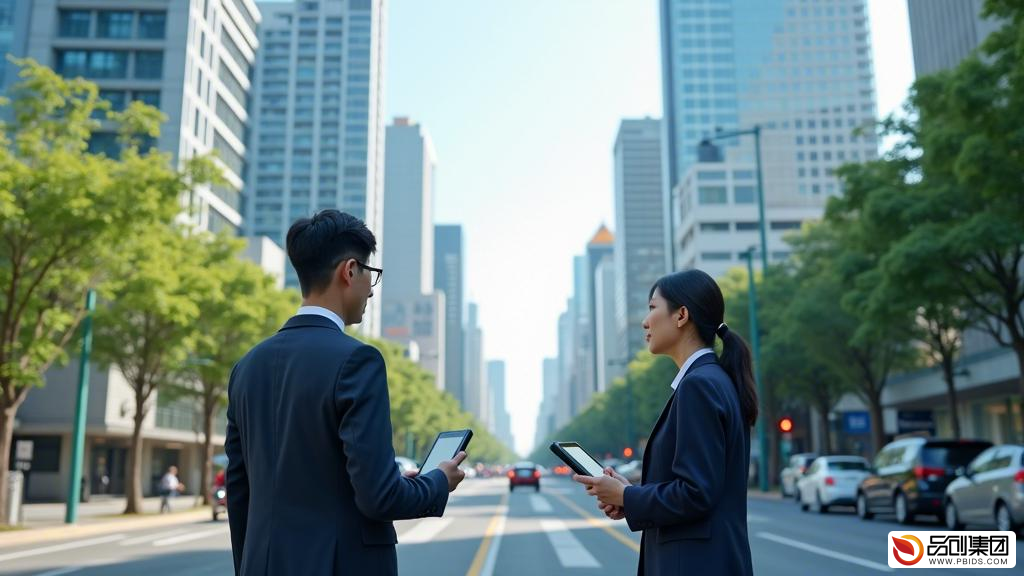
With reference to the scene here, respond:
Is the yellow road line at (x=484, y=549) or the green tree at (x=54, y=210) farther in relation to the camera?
the green tree at (x=54, y=210)

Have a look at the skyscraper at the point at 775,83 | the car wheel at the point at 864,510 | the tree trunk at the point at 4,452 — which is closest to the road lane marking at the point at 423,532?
the car wheel at the point at 864,510

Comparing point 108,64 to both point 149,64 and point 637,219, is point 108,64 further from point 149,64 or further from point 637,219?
point 637,219

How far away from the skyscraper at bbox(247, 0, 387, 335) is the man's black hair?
126 m

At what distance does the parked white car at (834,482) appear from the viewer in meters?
23.9

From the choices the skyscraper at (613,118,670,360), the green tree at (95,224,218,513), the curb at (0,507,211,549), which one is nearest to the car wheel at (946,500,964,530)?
the curb at (0,507,211,549)

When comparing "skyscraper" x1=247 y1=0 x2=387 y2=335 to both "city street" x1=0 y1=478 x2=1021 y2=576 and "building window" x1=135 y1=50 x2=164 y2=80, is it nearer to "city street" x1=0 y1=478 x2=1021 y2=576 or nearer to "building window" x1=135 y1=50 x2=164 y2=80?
"building window" x1=135 y1=50 x2=164 y2=80

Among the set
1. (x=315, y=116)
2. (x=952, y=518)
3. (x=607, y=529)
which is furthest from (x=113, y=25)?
(x=315, y=116)

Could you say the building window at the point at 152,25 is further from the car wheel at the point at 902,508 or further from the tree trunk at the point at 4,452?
the car wheel at the point at 902,508

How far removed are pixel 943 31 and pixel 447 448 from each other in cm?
4937

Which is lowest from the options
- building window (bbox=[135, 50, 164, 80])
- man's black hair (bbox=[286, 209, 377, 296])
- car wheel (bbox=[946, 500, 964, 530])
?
car wheel (bbox=[946, 500, 964, 530])

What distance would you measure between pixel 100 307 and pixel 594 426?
109166mm

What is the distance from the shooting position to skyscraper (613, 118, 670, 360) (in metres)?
176

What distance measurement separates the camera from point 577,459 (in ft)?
10.9

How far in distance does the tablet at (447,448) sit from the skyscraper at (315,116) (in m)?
126
